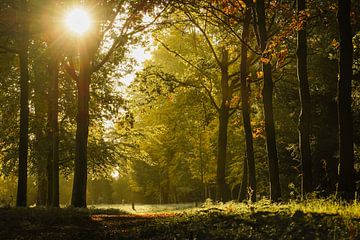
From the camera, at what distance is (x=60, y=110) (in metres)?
28.6

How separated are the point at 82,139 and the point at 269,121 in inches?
365

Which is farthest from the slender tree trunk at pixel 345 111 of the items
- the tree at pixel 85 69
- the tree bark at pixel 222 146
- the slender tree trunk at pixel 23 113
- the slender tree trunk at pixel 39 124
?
the slender tree trunk at pixel 39 124

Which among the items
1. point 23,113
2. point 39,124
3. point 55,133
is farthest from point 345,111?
point 39,124

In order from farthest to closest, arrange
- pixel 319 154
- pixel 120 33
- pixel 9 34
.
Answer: pixel 319 154, pixel 120 33, pixel 9 34

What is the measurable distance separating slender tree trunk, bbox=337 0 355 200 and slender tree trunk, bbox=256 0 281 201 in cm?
391

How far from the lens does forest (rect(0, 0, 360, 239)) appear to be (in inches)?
630

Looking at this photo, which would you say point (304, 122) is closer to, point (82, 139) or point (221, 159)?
point (82, 139)

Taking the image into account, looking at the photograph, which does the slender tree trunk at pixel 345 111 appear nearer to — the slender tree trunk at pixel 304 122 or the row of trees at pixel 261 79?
the row of trees at pixel 261 79

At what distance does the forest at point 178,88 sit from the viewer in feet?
52.5

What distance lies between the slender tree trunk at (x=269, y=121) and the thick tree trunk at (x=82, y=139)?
875 cm

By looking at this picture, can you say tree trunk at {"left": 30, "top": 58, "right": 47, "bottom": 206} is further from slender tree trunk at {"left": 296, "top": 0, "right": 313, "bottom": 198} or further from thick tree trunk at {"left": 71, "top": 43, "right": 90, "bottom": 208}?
slender tree trunk at {"left": 296, "top": 0, "right": 313, "bottom": 198}

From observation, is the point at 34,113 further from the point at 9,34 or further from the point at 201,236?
the point at 201,236

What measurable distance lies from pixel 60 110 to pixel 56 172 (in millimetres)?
6338

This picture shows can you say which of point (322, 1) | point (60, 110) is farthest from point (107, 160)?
point (322, 1)
